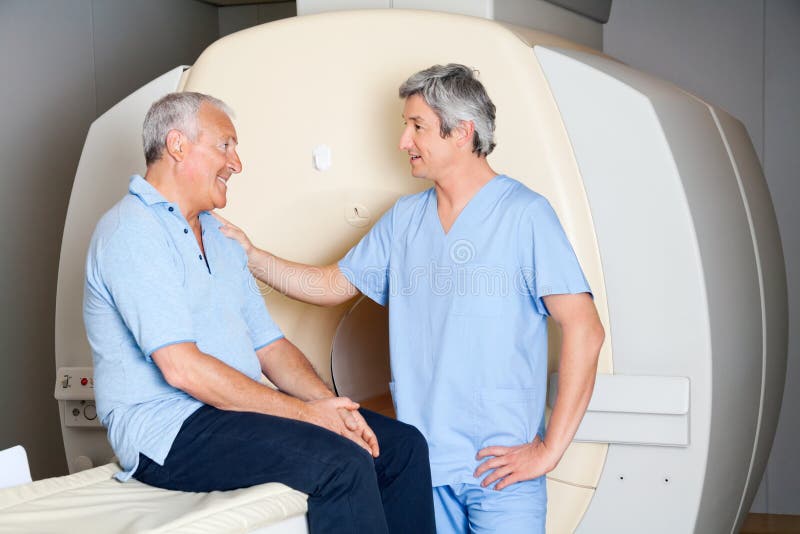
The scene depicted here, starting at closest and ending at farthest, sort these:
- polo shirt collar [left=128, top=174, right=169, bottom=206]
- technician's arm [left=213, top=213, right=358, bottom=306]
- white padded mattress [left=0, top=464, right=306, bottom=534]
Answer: white padded mattress [left=0, top=464, right=306, bottom=534]
polo shirt collar [left=128, top=174, right=169, bottom=206]
technician's arm [left=213, top=213, right=358, bottom=306]

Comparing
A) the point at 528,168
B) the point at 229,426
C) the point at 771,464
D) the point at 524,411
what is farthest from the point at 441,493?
the point at 771,464

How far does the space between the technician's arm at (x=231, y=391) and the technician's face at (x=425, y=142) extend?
17.8 inches

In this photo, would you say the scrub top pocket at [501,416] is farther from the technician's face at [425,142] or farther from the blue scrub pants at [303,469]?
Answer: the technician's face at [425,142]

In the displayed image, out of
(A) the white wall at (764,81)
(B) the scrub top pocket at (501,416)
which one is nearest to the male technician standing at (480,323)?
(B) the scrub top pocket at (501,416)

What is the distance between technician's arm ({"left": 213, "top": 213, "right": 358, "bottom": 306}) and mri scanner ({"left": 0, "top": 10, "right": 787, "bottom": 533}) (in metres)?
0.16

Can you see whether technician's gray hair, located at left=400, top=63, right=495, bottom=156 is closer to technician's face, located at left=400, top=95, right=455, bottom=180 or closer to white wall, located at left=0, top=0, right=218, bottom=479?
technician's face, located at left=400, top=95, right=455, bottom=180

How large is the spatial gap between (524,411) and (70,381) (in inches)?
47.0

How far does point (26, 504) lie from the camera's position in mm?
1545

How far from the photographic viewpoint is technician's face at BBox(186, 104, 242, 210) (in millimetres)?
1722

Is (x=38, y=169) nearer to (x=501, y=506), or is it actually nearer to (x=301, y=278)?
(x=301, y=278)

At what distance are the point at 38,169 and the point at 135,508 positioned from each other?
6.47 ft

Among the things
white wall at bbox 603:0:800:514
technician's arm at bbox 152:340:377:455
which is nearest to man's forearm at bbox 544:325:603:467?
technician's arm at bbox 152:340:377:455

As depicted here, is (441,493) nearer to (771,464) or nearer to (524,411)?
(524,411)

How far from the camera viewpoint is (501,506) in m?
1.78
